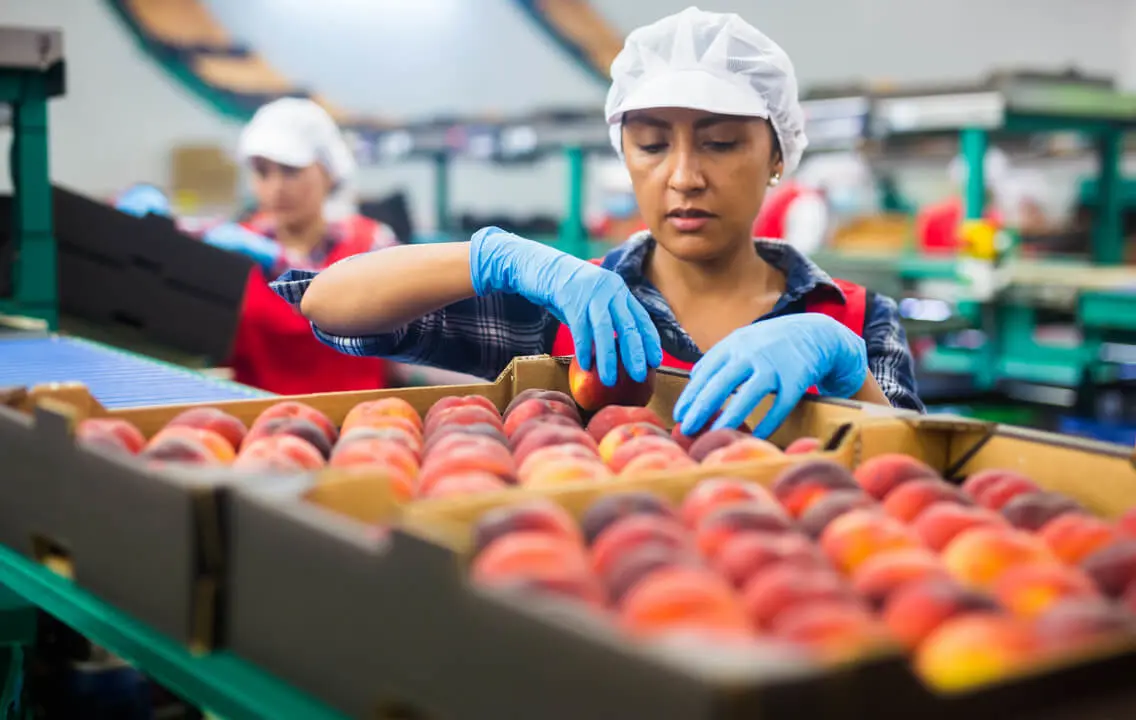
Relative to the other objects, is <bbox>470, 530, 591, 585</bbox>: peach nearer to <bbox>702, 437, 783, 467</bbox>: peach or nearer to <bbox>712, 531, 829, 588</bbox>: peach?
<bbox>712, 531, 829, 588</bbox>: peach

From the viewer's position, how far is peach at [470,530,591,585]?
842 millimetres

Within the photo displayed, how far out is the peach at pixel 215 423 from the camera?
1.43m

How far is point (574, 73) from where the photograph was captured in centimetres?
1278

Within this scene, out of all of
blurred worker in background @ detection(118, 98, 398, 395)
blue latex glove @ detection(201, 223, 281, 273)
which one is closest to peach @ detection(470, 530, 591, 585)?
blurred worker in background @ detection(118, 98, 398, 395)

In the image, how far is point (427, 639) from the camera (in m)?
0.82

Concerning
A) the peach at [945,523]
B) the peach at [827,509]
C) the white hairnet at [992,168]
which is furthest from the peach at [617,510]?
the white hairnet at [992,168]

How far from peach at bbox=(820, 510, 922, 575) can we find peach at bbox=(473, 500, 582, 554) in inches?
8.8

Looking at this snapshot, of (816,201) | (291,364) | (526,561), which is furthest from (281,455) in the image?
(816,201)

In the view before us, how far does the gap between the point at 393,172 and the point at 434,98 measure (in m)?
0.88

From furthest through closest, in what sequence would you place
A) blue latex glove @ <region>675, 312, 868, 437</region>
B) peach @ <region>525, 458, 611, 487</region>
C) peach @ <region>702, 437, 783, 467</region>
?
blue latex glove @ <region>675, 312, 868, 437</region> < peach @ <region>702, 437, 783, 467</region> < peach @ <region>525, 458, 611, 487</region>

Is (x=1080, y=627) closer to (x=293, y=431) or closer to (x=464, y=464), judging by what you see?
(x=464, y=464)

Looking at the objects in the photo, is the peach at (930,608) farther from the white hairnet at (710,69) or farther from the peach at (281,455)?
the white hairnet at (710,69)

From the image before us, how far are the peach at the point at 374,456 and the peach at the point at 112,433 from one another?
0.73ft

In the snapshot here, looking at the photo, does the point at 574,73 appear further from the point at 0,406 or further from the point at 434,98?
the point at 0,406
